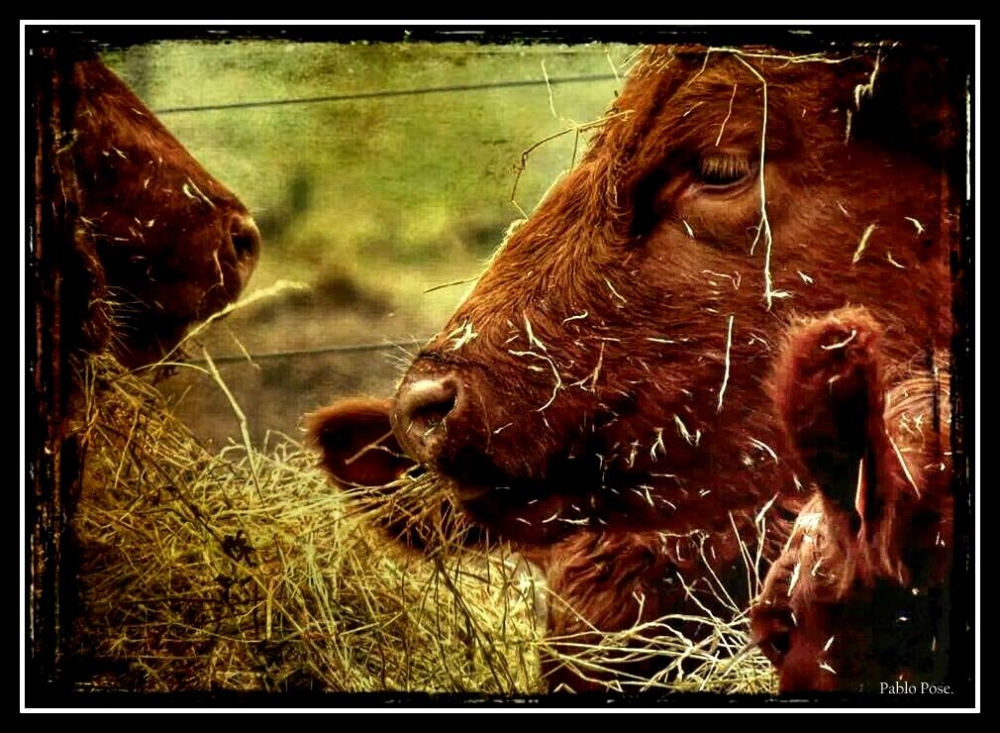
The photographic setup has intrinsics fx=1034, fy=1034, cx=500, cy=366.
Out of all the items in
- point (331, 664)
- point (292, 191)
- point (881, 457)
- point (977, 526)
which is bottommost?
point (331, 664)

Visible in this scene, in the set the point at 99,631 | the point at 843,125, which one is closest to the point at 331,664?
the point at 99,631

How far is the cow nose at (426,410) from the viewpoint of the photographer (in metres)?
2.17

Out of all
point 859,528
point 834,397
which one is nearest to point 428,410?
point 834,397

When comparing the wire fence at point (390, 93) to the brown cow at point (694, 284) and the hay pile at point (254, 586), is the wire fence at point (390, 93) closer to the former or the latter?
the brown cow at point (694, 284)

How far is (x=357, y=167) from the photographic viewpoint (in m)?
2.33

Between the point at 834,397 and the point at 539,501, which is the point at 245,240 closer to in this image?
the point at 539,501

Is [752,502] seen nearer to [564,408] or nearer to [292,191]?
[564,408]

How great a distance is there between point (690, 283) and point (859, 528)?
0.66 metres

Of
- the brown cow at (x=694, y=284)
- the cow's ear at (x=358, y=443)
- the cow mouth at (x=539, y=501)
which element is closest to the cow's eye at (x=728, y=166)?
the brown cow at (x=694, y=284)

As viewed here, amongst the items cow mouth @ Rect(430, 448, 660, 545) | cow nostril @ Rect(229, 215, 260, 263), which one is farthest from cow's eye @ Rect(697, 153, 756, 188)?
cow nostril @ Rect(229, 215, 260, 263)

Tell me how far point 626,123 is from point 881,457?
0.91m

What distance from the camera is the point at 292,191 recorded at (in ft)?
7.69

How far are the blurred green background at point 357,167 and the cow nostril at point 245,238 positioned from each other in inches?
1.0

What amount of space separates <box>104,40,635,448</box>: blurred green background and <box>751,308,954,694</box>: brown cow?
0.72m
